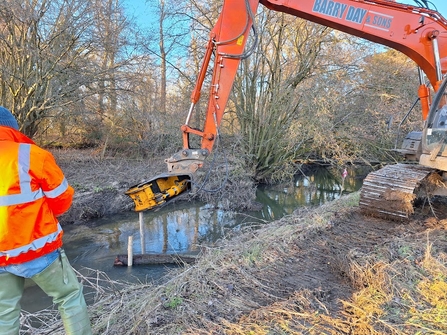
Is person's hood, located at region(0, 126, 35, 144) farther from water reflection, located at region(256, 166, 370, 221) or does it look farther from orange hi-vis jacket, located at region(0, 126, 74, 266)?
water reflection, located at region(256, 166, 370, 221)

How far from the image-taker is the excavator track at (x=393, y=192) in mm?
4562

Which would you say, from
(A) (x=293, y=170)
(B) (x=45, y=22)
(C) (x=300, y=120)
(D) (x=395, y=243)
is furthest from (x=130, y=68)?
(D) (x=395, y=243)

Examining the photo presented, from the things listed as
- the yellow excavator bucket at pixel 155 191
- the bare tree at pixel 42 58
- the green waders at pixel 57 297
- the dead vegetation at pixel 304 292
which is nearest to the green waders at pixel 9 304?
the green waders at pixel 57 297

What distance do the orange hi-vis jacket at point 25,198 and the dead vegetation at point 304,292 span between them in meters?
1.11

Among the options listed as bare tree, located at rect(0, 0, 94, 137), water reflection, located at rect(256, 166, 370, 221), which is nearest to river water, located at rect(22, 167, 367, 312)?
water reflection, located at rect(256, 166, 370, 221)

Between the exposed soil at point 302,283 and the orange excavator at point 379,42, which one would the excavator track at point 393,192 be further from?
the exposed soil at point 302,283

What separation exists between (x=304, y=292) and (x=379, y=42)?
11.9 feet

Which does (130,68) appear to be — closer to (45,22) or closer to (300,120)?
(45,22)

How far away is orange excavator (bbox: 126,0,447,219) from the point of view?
12.6ft

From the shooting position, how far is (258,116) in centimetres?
1257

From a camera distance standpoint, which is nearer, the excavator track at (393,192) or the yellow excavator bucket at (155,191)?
the yellow excavator bucket at (155,191)

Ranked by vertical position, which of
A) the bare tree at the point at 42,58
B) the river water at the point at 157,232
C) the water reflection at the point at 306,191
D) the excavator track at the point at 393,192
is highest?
the bare tree at the point at 42,58

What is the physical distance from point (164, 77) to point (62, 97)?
15.7ft

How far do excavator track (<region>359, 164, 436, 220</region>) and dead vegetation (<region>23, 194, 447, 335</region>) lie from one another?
355 mm
